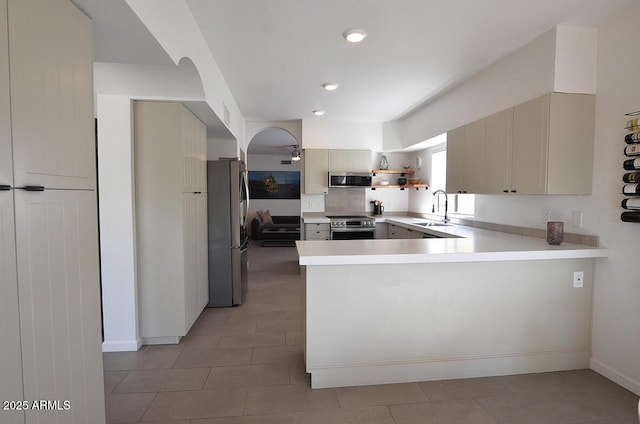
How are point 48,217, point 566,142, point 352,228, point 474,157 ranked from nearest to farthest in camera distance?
1. point 48,217
2. point 566,142
3. point 474,157
4. point 352,228

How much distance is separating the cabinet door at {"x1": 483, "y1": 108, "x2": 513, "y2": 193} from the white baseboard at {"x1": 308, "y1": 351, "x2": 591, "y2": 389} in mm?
1368

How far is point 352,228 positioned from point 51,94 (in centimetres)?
412

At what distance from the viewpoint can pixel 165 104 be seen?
2711 mm

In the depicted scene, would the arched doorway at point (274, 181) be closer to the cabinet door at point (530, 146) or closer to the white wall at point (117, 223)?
the white wall at point (117, 223)

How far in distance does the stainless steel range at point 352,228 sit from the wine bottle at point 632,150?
3.23 metres

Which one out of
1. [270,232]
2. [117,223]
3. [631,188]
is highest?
[631,188]

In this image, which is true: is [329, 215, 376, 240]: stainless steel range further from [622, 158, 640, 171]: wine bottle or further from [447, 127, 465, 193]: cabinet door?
[622, 158, 640, 171]: wine bottle

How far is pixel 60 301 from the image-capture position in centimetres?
125

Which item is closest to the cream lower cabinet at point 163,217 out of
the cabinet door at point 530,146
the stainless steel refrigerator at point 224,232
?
the stainless steel refrigerator at point 224,232

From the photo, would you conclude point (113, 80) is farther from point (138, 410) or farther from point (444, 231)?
point (444, 231)

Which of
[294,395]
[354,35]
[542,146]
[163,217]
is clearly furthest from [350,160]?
[294,395]

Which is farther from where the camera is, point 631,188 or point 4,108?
point 631,188

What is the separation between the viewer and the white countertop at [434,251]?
81.6 inches

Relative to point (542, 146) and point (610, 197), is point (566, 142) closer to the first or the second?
point (542, 146)
